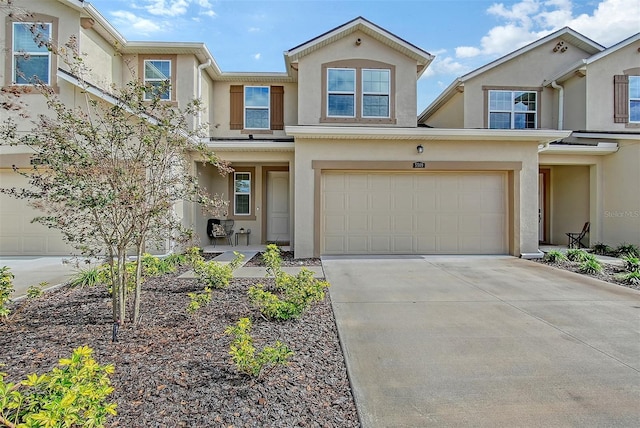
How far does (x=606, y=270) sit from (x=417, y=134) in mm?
→ 5612

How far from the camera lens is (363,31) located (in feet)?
36.8

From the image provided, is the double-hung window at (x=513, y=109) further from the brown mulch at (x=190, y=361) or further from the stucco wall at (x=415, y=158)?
the brown mulch at (x=190, y=361)

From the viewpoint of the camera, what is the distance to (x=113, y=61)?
11258 mm

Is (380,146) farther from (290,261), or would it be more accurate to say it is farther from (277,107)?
(277,107)

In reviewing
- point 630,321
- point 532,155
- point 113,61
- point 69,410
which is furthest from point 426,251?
point 113,61

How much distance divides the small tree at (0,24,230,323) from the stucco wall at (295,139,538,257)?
5.22m

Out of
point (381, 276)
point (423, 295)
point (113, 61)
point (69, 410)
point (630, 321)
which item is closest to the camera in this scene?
point (69, 410)

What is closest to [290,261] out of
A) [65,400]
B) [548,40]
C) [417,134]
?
[417,134]

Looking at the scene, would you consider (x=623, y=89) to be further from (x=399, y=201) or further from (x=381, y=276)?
(x=381, y=276)

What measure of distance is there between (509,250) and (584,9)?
849cm

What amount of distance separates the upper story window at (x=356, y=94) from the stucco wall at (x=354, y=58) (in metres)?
0.17

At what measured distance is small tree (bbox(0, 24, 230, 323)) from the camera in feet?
12.3

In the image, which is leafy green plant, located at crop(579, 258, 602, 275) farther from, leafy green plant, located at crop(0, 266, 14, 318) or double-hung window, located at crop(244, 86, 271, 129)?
leafy green plant, located at crop(0, 266, 14, 318)

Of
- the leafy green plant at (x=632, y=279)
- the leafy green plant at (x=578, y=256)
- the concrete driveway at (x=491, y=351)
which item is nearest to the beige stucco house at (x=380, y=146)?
the leafy green plant at (x=578, y=256)
